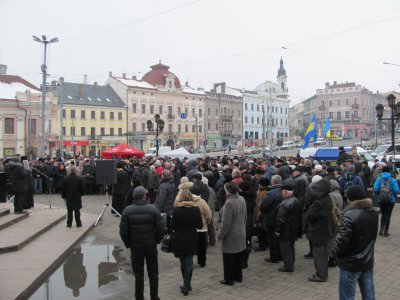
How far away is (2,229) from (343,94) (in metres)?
96.5

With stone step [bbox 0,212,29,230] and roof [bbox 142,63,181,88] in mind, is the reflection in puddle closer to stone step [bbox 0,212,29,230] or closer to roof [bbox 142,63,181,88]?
Answer: stone step [bbox 0,212,29,230]

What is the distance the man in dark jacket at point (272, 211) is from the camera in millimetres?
8148

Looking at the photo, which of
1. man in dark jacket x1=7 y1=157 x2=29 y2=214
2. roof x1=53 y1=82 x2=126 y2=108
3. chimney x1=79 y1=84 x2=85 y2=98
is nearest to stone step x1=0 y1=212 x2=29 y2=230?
man in dark jacket x1=7 y1=157 x2=29 y2=214

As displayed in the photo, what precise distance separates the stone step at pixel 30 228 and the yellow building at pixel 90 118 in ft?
156

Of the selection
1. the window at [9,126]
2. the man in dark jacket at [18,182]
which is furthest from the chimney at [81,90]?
the man in dark jacket at [18,182]

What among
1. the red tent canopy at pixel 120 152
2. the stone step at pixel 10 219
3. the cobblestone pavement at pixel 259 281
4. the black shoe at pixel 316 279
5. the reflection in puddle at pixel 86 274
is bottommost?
the reflection in puddle at pixel 86 274

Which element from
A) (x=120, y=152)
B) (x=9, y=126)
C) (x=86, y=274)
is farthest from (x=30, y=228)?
(x=9, y=126)

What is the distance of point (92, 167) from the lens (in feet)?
64.6

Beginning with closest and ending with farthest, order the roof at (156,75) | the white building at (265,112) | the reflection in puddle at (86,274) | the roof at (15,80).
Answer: the reflection in puddle at (86,274), the roof at (15,80), the roof at (156,75), the white building at (265,112)

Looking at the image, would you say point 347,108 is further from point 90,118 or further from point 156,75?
point 90,118

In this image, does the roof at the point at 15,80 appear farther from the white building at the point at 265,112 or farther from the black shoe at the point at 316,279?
the black shoe at the point at 316,279

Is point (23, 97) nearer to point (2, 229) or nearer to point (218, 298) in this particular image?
point (2, 229)

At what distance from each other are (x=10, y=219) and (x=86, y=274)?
4.35 metres

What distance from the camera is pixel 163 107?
72.2 meters
